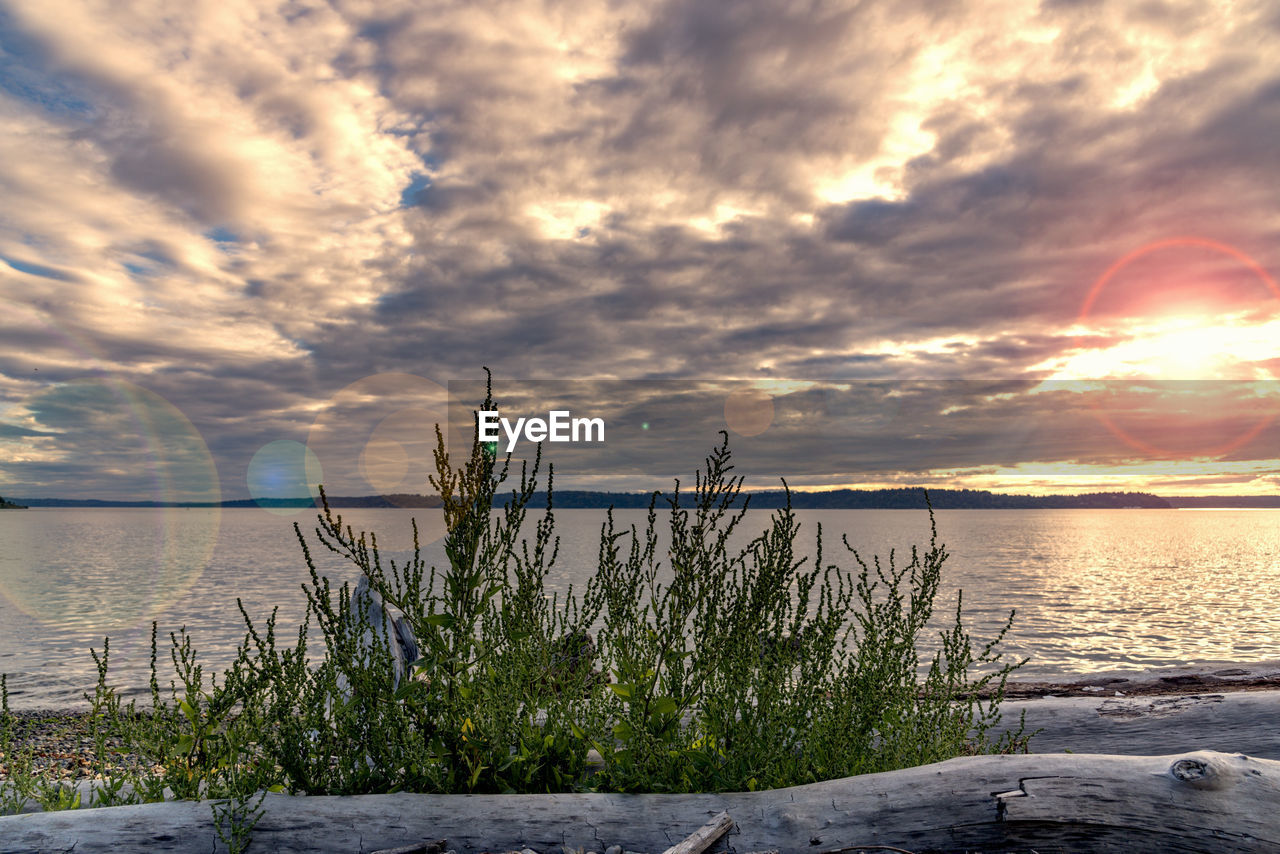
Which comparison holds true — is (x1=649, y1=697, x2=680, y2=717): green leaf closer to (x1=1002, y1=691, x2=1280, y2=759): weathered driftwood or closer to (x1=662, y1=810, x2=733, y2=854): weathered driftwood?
(x1=662, y1=810, x2=733, y2=854): weathered driftwood

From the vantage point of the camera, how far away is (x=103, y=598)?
35531 mm

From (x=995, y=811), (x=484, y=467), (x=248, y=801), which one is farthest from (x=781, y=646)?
(x=248, y=801)

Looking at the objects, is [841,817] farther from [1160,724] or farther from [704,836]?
[1160,724]

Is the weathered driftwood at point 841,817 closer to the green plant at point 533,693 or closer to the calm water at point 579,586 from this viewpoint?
the green plant at point 533,693

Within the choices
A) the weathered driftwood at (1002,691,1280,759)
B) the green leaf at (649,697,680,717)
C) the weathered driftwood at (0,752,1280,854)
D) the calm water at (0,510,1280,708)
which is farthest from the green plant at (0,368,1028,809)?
the calm water at (0,510,1280,708)

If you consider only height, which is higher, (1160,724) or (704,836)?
(704,836)

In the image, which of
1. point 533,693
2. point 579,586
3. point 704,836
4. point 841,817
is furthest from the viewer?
point 579,586

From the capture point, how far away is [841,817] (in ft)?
12.0

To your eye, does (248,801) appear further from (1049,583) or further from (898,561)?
(898,561)

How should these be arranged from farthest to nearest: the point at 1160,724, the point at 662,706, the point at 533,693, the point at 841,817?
1. the point at 1160,724
2. the point at 533,693
3. the point at 662,706
4. the point at 841,817

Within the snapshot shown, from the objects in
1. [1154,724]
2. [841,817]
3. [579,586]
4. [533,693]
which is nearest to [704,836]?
[841,817]

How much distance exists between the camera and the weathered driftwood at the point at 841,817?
3459mm

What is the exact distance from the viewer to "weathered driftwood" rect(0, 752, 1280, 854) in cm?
346

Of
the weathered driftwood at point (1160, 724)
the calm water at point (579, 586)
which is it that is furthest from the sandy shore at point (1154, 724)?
the calm water at point (579, 586)
